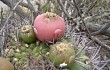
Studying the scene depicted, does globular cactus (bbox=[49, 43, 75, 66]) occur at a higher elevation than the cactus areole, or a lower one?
lower

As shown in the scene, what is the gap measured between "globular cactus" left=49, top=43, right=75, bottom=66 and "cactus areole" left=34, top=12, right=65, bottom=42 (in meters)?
0.04

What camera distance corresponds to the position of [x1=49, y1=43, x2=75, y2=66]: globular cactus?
815 millimetres

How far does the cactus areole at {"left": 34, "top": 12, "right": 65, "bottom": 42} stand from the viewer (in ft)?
2.77

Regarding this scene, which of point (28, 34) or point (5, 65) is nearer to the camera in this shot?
point (5, 65)

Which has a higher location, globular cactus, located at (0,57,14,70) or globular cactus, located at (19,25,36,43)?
globular cactus, located at (19,25,36,43)

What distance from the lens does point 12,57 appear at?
33.8 inches

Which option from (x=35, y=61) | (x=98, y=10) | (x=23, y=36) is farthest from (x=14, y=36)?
(x=98, y=10)

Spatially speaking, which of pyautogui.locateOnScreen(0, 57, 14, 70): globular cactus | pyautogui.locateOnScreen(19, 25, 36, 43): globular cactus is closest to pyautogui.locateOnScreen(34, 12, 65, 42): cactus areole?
pyautogui.locateOnScreen(19, 25, 36, 43): globular cactus

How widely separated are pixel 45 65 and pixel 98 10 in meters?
Answer: 1.49

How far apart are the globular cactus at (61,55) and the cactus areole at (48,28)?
1.6 inches

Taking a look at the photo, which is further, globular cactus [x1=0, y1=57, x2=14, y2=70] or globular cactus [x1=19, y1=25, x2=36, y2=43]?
globular cactus [x1=19, y1=25, x2=36, y2=43]

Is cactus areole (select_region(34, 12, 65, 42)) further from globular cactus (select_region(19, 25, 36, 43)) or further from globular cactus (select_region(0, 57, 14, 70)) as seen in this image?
globular cactus (select_region(0, 57, 14, 70))

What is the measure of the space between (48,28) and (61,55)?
0.09 m

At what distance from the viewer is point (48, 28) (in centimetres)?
84
